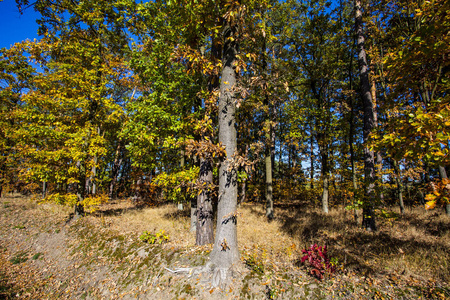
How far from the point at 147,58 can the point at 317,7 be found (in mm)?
11530

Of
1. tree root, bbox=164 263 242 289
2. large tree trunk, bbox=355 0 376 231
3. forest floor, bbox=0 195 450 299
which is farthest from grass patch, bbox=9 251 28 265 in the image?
large tree trunk, bbox=355 0 376 231

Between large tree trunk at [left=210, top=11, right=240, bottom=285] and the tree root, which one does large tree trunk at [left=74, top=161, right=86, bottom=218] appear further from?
large tree trunk at [left=210, top=11, right=240, bottom=285]

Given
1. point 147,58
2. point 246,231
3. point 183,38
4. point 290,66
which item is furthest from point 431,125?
point 290,66

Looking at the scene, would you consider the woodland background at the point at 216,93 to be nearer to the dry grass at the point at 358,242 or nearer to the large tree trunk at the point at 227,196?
the large tree trunk at the point at 227,196

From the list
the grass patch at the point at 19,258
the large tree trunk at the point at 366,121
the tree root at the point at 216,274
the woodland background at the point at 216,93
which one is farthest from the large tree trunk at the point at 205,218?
the grass patch at the point at 19,258

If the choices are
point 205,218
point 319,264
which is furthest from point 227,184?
point 319,264

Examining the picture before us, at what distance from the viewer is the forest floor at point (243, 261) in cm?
375

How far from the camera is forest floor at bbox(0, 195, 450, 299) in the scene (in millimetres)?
3752

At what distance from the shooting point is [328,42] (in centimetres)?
1212

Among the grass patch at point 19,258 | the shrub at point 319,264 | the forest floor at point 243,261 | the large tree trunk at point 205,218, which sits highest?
the large tree trunk at point 205,218

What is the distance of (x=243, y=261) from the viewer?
4.45 m

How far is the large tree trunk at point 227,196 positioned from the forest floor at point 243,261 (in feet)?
1.00

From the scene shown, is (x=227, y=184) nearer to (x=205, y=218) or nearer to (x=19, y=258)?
(x=205, y=218)

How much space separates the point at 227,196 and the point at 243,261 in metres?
1.71
